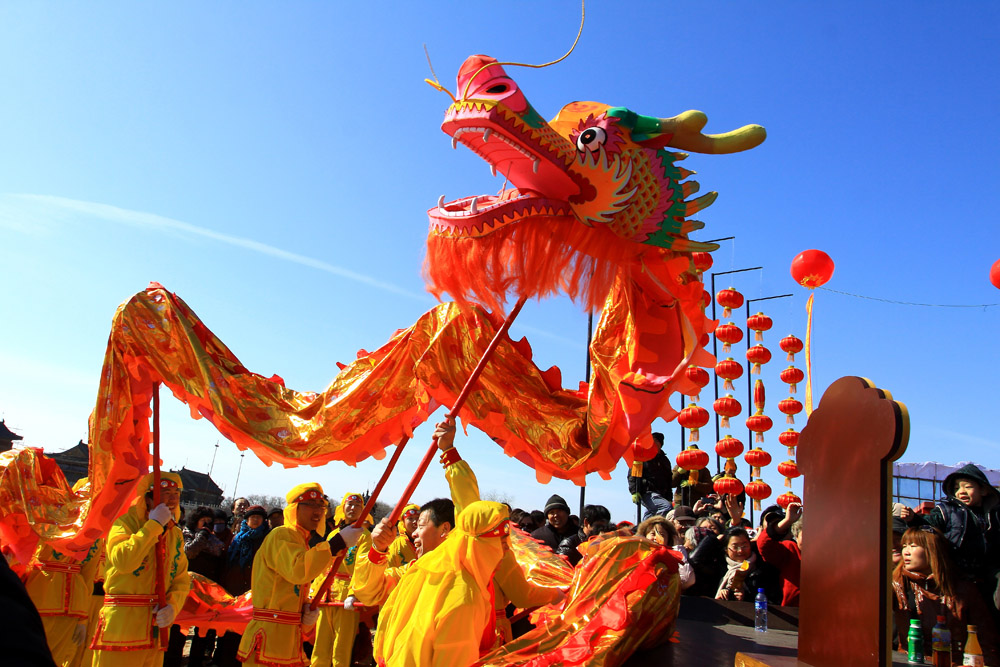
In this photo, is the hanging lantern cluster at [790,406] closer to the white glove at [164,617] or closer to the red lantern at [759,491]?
the red lantern at [759,491]

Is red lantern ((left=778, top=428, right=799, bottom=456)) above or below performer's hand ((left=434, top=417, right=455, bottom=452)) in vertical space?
above

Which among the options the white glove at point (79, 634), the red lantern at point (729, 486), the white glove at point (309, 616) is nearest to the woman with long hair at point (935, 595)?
the red lantern at point (729, 486)

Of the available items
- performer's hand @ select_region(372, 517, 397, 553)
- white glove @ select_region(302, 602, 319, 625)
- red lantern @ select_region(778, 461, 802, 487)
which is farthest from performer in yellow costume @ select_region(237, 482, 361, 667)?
red lantern @ select_region(778, 461, 802, 487)

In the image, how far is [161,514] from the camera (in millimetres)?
4684

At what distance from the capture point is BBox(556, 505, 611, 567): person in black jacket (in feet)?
19.4

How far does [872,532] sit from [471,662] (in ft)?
5.04

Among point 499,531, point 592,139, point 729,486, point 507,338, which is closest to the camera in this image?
point 499,531

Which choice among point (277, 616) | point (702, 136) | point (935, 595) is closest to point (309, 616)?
→ point (277, 616)

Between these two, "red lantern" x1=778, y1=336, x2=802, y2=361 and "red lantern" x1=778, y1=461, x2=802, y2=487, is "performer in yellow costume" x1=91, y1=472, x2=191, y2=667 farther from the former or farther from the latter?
"red lantern" x1=778, y1=336, x2=802, y2=361

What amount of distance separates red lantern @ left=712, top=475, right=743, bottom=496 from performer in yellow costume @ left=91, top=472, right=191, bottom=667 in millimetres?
4733

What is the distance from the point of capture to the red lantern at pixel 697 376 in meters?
3.49

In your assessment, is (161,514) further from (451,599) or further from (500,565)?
(451,599)

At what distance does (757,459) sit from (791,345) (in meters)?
1.30

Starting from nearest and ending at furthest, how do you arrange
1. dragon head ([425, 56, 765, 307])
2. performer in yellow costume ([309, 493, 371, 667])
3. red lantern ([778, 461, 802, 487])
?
dragon head ([425, 56, 765, 307]) < performer in yellow costume ([309, 493, 371, 667]) < red lantern ([778, 461, 802, 487])
